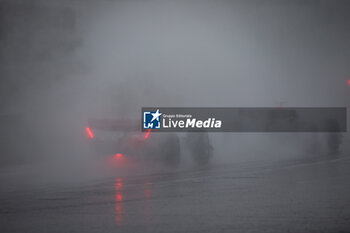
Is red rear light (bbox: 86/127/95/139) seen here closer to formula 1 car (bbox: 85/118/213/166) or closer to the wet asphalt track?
formula 1 car (bbox: 85/118/213/166)

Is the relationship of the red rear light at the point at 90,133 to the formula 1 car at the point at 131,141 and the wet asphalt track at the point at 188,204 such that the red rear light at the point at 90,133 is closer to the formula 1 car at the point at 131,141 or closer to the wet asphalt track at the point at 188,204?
the formula 1 car at the point at 131,141

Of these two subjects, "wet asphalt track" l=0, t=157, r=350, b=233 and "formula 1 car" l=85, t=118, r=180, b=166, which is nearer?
"wet asphalt track" l=0, t=157, r=350, b=233

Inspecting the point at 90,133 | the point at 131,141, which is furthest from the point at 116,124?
the point at 90,133

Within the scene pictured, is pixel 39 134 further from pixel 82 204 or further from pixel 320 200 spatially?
pixel 320 200

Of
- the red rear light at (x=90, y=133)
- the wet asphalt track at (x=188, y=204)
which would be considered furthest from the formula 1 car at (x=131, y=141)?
the wet asphalt track at (x=188, y=204)

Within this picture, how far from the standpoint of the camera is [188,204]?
5.16 m

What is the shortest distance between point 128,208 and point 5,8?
37.4ft

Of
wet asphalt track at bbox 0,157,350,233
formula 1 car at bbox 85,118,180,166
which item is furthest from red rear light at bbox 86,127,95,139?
wet asphalt track at bbox 0,157,350,233

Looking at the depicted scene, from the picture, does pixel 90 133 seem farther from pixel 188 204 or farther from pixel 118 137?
pixel 188 204

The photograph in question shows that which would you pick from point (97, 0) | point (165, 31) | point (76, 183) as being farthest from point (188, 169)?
point (165, 31)

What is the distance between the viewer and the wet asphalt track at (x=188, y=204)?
412cm

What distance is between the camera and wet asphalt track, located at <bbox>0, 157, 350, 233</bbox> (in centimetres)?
412

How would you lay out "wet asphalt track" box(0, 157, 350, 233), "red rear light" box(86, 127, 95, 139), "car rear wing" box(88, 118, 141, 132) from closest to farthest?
1. "wet asphalt track" box(0, 157, 350, 233)
2. "car rear wing" box(88, 118, 141, 132)
3. "red rear light" box(86, 127, 95, 139)

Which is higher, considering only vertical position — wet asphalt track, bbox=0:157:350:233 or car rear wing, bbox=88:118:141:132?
car rear wing, bbox=88:118:141:132
